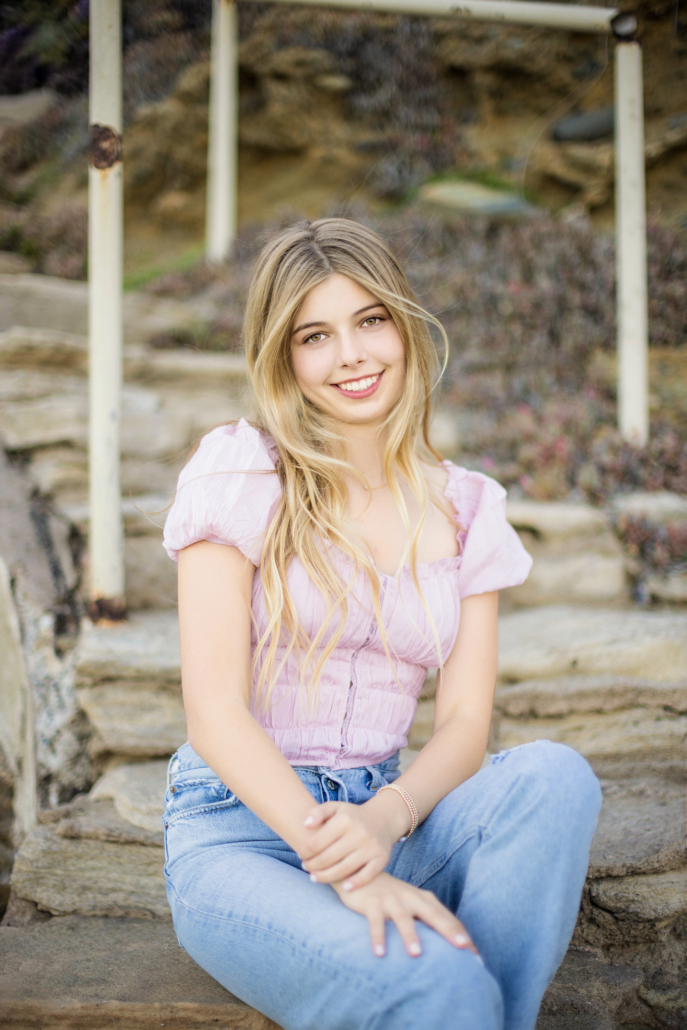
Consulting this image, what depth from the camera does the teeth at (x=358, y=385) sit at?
1.79m

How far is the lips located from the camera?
179 cm

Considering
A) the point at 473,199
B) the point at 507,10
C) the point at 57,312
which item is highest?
the point at 473,199

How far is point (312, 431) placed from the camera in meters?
1.84

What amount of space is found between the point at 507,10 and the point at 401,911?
3.23 m

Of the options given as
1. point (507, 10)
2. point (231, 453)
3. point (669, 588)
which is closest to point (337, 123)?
point (507, 10)

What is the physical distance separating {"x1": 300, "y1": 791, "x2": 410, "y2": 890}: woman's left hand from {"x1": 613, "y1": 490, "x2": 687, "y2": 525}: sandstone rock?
6.93ft

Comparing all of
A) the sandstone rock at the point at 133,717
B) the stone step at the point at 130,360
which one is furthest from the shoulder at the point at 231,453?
the stone step at the point at 130,360

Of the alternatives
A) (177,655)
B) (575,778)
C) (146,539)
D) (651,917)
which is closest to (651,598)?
(651,917)

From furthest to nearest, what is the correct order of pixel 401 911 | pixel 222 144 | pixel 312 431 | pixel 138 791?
pixel 222 144 < pixel 138 791 < pixel 312 431 < pixel 401 911

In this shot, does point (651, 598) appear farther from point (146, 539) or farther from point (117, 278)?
point (117, 278)

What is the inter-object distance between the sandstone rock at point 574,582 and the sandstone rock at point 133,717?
1448 mm

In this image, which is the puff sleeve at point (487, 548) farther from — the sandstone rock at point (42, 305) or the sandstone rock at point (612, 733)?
the sandstone rock at point (42, 305)

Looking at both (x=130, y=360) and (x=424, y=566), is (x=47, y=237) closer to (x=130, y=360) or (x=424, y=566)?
(x=130, y=360)

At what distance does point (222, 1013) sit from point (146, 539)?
174 centimetres
